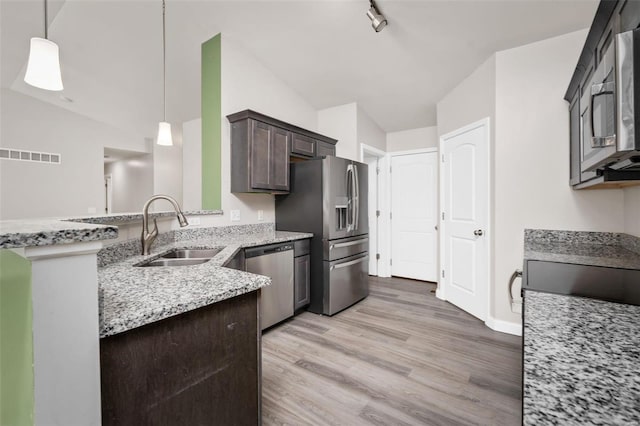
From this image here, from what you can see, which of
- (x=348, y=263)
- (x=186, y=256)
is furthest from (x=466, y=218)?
(x=186, y=256)

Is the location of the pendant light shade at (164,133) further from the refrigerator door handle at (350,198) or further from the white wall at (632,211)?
the white wall at (632,211)

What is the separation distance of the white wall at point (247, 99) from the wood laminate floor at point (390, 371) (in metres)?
1.41

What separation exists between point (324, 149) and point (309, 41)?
1.30 meters

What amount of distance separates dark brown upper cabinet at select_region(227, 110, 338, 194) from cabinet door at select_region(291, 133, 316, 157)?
12 millimetres

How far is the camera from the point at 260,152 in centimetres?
297

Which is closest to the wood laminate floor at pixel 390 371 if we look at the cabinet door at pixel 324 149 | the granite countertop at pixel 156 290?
the granite countertop at pixel 156 290

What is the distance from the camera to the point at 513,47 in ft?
8.39

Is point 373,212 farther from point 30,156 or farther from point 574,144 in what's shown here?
point 30,156

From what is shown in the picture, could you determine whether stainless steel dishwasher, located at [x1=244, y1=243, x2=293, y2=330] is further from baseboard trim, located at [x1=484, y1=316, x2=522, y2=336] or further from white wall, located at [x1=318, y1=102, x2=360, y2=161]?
baseboard trim, located at [x1=484, y1=316, x2=522, y2=336]

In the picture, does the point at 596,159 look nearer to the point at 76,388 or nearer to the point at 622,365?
the point at 622,365

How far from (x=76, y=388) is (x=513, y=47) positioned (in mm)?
3613

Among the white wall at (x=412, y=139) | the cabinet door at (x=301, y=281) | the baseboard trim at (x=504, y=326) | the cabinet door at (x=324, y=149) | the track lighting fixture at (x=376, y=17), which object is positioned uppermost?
the track lighting fixture at (x=376, y=17)

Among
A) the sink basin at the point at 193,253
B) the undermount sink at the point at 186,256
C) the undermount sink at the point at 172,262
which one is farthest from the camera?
the sink basin at the point at 193,253

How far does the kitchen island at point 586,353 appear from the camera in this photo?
470 millimetres
